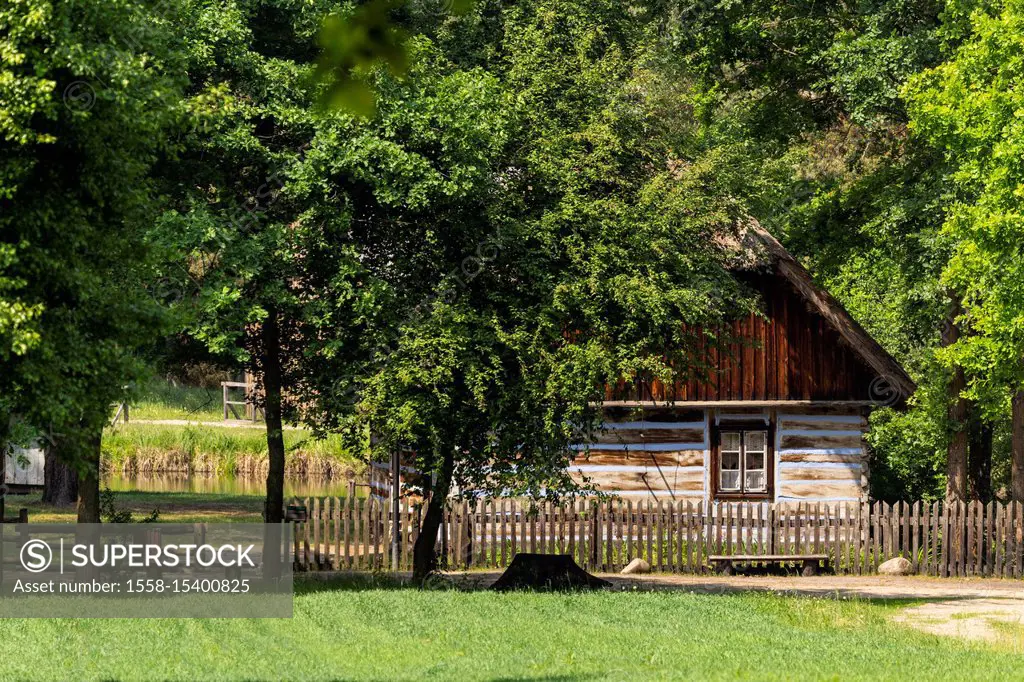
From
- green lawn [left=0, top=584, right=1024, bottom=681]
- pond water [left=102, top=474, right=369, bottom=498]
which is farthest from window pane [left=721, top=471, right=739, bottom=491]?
pond water [left=102, top=474, right=369, bottom=498]

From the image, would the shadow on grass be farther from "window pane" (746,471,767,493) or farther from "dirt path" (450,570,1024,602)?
"window pane" (746,471,767,493)

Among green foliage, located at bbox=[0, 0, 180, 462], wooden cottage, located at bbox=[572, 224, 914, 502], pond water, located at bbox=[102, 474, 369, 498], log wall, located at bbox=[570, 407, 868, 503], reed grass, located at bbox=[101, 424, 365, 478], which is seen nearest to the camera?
green foliage, located at bbox=[0, 0, 180, 462]

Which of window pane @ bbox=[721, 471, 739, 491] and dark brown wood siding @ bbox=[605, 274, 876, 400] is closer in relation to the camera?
dark brown wood siding @ bbox=[605, 274, 876, 400]

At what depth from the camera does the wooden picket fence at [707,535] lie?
78.1 feet

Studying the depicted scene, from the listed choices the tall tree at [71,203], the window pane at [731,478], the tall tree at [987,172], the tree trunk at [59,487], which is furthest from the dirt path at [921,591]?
the tree trunk at [59,487]

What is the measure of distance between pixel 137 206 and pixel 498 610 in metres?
6.84

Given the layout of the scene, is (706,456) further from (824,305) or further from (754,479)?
(824,305)

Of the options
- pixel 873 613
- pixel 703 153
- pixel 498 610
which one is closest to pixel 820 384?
pixel 703 153

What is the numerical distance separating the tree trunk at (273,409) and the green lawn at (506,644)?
4.63 metres

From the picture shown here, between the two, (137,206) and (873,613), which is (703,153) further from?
(137,206)

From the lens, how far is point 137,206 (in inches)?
521

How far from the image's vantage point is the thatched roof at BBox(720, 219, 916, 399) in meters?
25.6

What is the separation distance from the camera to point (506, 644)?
560 inches

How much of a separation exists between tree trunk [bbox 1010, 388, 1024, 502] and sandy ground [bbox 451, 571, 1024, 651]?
3.59 m
